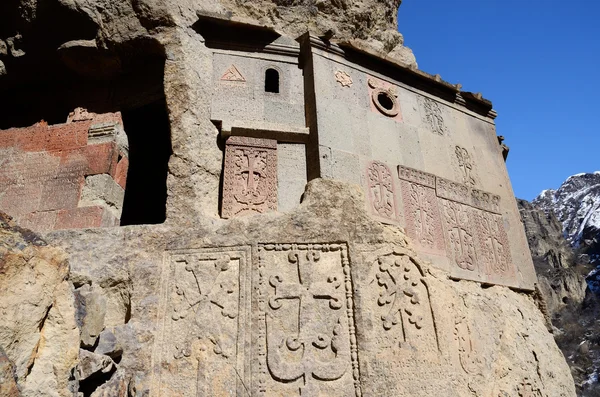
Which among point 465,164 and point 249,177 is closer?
point 249,177

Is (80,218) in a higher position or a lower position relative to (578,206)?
lower

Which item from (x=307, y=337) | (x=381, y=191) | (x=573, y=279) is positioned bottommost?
(x=307, y=337)

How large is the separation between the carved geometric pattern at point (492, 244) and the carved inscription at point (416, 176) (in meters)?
0.66

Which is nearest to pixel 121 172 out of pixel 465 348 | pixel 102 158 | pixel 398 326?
pixel 102 158

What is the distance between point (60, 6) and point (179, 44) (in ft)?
4.52

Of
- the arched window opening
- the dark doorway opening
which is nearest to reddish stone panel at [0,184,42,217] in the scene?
the dark doorway opening

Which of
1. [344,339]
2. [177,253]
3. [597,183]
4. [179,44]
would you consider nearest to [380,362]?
[344,339]

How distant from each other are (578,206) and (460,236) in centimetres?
6370

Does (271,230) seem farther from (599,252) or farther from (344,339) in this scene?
(599,252)

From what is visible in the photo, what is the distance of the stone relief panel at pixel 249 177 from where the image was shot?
486cm

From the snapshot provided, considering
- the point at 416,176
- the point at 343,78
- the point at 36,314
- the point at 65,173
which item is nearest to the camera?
the point at 36,314

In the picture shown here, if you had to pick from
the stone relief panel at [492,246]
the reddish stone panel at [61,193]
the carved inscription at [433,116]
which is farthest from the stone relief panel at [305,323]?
the carved inscription at [433,116]

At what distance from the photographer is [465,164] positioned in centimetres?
618

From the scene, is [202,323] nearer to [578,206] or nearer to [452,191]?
[452,191]
